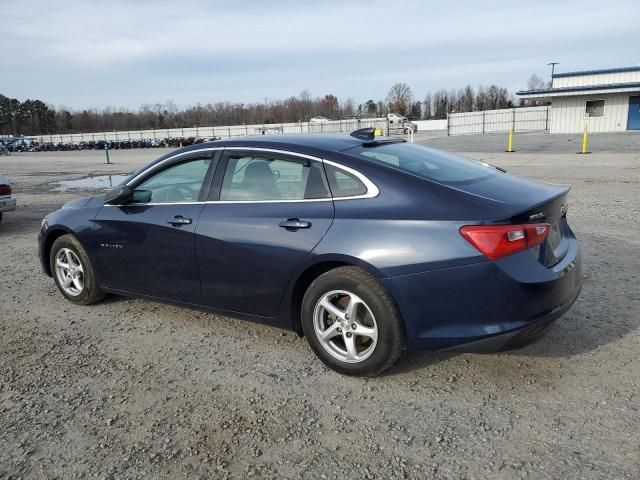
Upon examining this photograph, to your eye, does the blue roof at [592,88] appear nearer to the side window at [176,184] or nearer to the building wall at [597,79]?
the building wall at [597,79]

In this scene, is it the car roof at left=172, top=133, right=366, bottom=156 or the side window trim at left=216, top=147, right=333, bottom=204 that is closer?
the side window trim at left=216, top=147, right=333, bottom=204

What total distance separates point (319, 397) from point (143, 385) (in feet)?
3.87

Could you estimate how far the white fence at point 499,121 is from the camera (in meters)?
51.6

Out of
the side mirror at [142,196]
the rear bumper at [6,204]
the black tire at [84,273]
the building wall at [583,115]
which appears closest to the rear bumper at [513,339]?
the side mirror at [142,196]

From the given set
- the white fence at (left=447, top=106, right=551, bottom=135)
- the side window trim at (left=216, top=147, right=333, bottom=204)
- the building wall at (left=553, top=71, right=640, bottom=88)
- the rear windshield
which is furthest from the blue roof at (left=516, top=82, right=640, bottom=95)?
the side window trim at (left=216, top=147, right=333, bottom=204)

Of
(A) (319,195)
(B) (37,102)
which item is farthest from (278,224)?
(B) (37,102)

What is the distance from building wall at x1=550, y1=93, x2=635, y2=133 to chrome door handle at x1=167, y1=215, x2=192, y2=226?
133 feet

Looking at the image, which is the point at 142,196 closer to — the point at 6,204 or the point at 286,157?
the point at 286,157

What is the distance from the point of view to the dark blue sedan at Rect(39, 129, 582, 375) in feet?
9.68

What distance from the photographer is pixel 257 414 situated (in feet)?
9.98

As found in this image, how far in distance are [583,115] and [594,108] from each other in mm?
855

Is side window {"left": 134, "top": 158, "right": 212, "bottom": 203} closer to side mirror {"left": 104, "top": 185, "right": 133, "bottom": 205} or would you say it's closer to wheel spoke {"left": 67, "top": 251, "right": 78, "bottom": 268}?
side mirror {"left": 104, "top": 185, "right": 133, "bottom": 205}

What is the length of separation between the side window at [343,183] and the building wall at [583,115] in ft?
132

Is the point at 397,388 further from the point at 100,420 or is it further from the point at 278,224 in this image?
the point at 100,420
